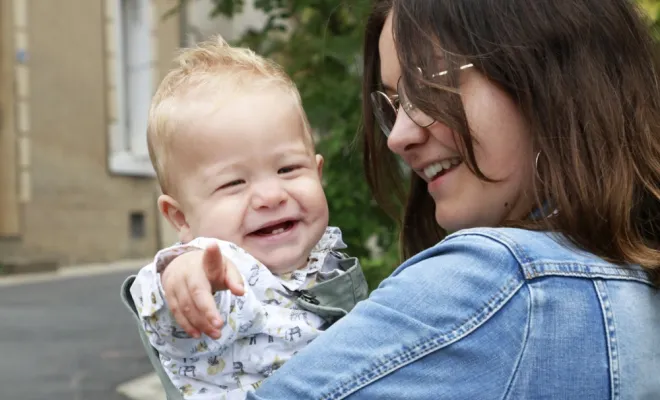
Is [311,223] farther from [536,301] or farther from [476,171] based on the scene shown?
[536,301]

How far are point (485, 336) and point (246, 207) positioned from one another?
2.05ft

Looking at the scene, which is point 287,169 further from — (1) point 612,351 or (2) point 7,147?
(2) point 7,147

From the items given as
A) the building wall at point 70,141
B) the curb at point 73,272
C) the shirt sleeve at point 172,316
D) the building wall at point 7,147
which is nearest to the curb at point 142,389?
the shirt sleeve at point 172,316

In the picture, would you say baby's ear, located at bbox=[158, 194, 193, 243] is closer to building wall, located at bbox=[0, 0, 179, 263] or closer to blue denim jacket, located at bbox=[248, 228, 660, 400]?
blue denim jacket, located at bbox=[248, 228, 660, 400]

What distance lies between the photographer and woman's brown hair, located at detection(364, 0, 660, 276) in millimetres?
1500

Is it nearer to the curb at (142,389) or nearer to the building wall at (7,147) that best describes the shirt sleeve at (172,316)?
the curb at (142,389)

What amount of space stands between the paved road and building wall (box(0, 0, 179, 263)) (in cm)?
374

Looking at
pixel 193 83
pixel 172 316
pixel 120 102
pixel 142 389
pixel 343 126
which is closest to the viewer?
pixel 172 316

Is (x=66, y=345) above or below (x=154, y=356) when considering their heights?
below

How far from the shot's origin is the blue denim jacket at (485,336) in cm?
136

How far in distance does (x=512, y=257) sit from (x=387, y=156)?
3.08 feet

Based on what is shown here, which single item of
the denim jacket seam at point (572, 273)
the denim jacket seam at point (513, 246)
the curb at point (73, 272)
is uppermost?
the denim jacket seam at point (513, 246)

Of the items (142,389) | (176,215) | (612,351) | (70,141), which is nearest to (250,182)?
(176,215)

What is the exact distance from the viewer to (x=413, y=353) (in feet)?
4.46
